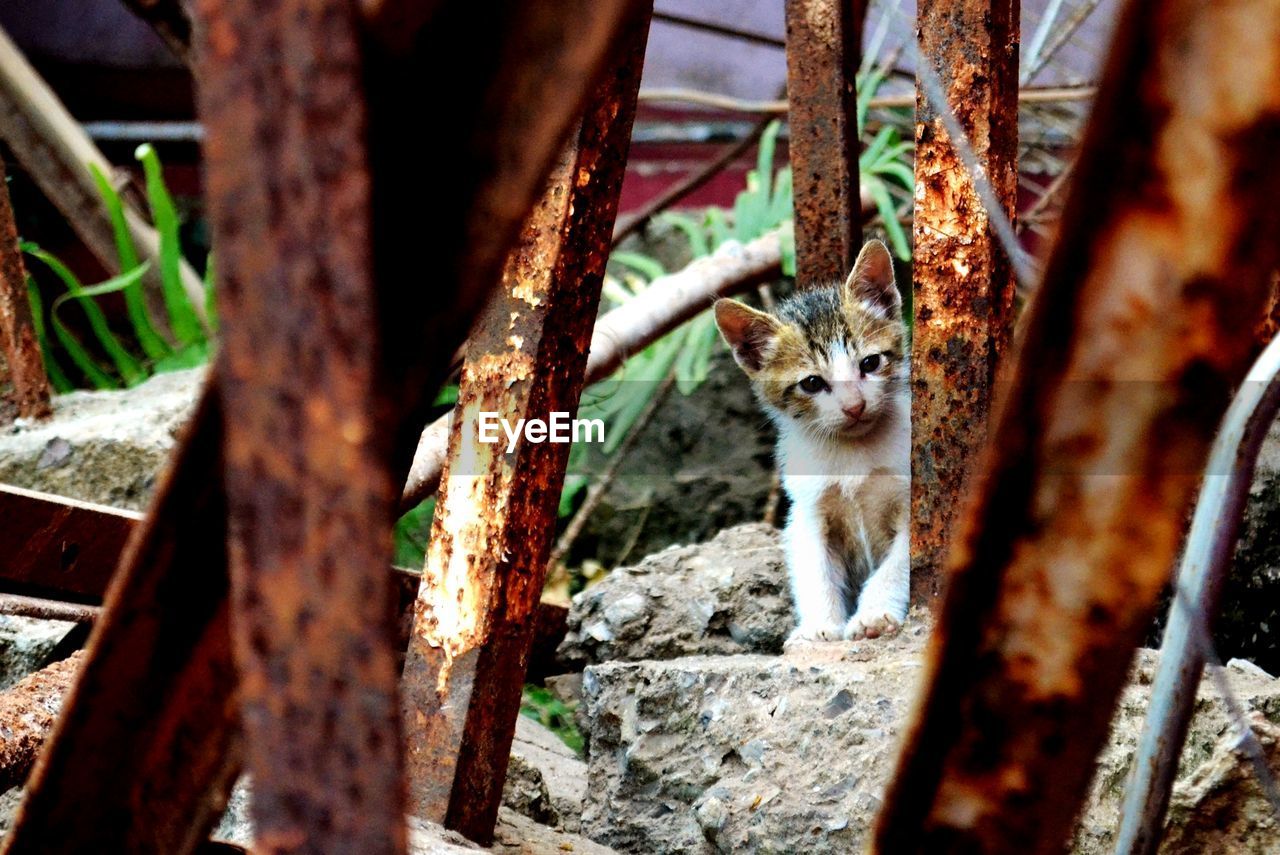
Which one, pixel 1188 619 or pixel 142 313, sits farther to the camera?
pixel 142 313

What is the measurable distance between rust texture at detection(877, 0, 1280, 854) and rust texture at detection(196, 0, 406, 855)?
1.24 ft

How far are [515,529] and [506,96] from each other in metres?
1.33

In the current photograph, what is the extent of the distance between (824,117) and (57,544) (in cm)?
194

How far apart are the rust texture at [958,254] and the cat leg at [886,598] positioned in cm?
41

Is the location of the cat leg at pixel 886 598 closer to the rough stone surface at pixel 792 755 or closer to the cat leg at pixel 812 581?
the cat leg at pixel 812 581

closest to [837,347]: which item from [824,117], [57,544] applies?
[824,117]

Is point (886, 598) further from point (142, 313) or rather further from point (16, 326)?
point (142, 313)

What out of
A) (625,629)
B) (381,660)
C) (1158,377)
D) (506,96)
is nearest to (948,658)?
(1158,377)

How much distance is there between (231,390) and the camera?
0.81m

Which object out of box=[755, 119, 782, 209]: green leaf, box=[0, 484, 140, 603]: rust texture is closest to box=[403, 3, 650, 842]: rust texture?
box=[0, 484, 140, 603]: rust texture

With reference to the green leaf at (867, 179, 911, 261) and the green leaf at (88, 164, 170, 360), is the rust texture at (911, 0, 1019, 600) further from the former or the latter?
the green leaf at (88, 164, 170, 360)

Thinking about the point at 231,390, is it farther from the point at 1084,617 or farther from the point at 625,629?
the point at 625,629

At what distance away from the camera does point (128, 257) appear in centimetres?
490

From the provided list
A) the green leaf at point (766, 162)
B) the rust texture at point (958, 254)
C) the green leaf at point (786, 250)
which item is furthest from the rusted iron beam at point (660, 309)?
the rust texture at point (958, 254)
